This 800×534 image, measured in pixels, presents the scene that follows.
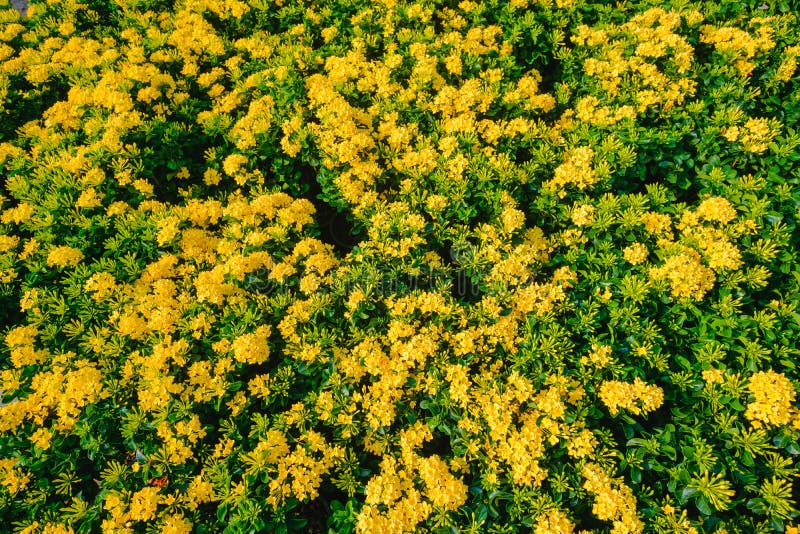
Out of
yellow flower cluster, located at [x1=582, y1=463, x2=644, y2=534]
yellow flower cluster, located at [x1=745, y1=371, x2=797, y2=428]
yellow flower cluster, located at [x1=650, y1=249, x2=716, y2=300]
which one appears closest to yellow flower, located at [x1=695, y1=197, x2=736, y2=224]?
yellow flower cluster, located at [x1=650, y1=249, x2=716, y2=300]

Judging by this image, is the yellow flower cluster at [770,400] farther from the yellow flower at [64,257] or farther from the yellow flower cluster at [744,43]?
the yellow flower at [64,257]

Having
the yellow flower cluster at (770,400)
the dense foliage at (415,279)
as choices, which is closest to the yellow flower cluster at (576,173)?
the dense foliage at (415,279)

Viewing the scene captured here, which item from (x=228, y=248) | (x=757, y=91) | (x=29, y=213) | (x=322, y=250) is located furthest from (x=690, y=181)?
(x=29, y=213)

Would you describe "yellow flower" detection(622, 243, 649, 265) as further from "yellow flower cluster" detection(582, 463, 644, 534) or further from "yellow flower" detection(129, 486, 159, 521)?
"yellow flower" detection(129, 486, 159, 521)

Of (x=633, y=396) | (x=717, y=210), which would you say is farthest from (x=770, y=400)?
(x=717, y=210)

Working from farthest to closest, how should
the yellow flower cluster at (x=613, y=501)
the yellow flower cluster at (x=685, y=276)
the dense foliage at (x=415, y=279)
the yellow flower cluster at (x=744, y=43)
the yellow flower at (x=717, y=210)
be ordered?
the yellow flower cluster at (x=744, y=43), the yellow flower at (x=717, y=210), the yellow flower cluster at (x=685, y=276), the dense foliage at (x=415, y=279), the yellow flower cluster at (x=613, y=501)

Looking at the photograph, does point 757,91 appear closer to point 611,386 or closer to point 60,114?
point 611,386

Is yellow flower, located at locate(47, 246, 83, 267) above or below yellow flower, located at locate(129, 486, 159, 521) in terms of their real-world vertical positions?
above

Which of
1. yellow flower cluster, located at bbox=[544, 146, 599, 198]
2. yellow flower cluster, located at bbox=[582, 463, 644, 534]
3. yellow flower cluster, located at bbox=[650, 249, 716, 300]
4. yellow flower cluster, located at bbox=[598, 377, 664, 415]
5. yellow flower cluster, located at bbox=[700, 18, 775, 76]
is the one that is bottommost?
yellow flower cluster, located at bbox=[582, 463, 644, 534]
